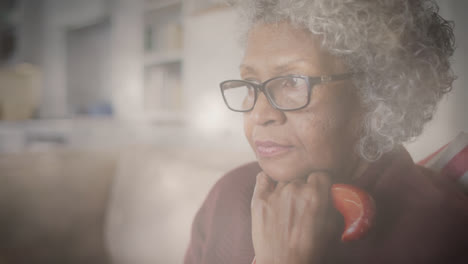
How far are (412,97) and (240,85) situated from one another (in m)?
0.18

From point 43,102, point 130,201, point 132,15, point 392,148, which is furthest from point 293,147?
point 43,102

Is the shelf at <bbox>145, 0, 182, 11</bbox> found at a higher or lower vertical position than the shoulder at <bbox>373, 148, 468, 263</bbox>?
higher

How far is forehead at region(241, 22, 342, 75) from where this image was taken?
0.26 metres

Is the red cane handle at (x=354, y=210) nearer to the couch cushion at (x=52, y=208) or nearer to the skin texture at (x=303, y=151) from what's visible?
the skin texture at (x=303, y=151)

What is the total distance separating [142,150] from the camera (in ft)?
2.84

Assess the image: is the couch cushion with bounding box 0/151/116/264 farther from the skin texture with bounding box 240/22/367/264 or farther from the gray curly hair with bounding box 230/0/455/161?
the gray curly hair with bounding box 230/0/455/161

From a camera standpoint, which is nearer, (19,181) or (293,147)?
(293,147)

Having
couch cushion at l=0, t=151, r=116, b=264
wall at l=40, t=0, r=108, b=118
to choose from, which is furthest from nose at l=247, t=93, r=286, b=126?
wall at l=40, t=0, r=108, b=118

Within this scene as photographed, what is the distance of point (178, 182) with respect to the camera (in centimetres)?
56

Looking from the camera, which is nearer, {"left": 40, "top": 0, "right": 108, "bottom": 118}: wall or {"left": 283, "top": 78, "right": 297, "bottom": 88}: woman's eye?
{"left": 283, "top": 78, "right": 297, "bottom": 88}: woman's eye

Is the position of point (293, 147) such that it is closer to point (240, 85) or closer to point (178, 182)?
point (240, 85)

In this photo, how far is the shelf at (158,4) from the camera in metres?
1.43

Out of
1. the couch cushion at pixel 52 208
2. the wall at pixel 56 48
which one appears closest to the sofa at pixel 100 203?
the couch cushion at pixel 52 208

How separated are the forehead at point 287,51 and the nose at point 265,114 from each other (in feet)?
0.12
